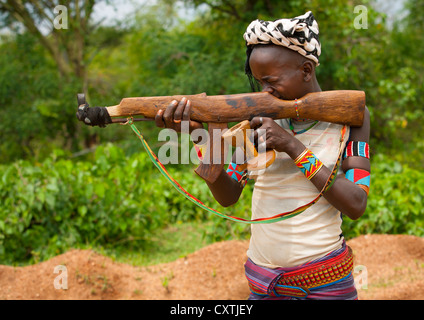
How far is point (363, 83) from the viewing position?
7.57 meters

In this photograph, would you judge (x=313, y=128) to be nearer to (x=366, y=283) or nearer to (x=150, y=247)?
(x=366, y=283)

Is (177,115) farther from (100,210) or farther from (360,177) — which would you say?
(100,210)

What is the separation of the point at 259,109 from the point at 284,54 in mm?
245

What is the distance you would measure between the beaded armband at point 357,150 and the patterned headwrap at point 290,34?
1.28ft

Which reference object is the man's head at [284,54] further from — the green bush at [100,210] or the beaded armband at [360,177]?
the green bush at [100,210]

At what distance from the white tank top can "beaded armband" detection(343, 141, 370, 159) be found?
0.11 ft

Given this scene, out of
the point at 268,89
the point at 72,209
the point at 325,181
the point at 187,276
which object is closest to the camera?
the point at 325,181

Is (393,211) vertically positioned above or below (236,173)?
below

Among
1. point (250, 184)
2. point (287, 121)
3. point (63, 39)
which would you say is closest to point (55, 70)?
point (63, 39)

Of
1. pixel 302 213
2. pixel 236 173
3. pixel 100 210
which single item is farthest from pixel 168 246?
pixel 302 213

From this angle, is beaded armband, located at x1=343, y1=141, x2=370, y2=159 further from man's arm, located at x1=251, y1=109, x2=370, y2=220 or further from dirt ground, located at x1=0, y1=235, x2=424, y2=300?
dirt ground, located at x1=0, y1=235, x2=424, y2=300

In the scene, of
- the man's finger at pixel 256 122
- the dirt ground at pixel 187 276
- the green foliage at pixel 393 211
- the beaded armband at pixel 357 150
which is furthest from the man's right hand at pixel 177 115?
the green foliage at pixel 393 211

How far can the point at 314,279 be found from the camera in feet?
6.16

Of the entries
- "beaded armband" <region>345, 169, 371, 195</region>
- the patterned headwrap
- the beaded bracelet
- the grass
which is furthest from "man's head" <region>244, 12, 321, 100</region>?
the grass
